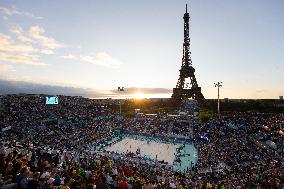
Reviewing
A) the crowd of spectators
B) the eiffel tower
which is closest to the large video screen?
the crowd of spectators

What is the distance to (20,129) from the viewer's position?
44.2m

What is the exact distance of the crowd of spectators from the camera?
15.3 meters

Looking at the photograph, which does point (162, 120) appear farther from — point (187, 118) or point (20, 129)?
point (20, 129)

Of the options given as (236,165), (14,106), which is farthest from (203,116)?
(14,106)

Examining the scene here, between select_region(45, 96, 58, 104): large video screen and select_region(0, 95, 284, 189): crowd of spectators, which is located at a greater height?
select_region(45, 96, 58, 104): large video screen

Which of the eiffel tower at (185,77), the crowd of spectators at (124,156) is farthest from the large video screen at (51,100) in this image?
the eiffel tower at (185,77)

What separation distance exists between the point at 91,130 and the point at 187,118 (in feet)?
58.2

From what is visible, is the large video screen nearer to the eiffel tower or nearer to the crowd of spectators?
the crowd of spectators

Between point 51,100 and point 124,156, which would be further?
point 51,100

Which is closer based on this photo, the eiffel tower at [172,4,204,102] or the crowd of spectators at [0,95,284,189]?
the crowd of spectators at [0,95,284,189]

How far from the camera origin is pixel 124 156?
3775 centimetres

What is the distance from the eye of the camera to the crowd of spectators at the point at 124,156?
15.3 metres

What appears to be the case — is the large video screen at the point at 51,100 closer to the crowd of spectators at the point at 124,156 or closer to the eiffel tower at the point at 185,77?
the crowd of spectators at the point at 124,156

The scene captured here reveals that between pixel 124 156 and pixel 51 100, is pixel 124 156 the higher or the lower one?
the lower one
